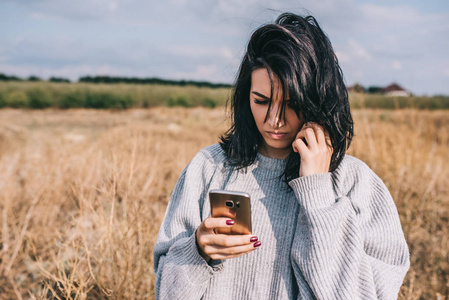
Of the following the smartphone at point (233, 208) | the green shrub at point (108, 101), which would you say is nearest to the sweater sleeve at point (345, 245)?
the smartphone at point (233, 208)

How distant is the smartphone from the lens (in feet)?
3.44

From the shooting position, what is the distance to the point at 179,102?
3212 centimetres

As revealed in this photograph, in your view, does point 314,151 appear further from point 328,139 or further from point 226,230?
point 226,230

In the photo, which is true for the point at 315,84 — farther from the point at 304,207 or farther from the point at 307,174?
the point at 304,207

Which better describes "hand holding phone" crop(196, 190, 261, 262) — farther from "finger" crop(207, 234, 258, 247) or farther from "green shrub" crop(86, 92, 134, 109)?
"green shrub" crop(86, 92, 134, 109)

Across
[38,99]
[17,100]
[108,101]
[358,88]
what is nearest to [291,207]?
Answer: [358,88]

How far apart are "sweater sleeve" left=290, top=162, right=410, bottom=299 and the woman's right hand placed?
0.65ft

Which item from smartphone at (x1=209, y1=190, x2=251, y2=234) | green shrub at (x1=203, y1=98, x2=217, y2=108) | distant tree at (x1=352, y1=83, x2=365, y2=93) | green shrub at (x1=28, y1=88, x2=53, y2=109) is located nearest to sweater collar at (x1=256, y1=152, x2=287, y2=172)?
smartphone at (x1=209, y1=190, x2=251, y2=234)

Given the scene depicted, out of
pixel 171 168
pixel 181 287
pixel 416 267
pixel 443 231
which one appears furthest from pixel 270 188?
pixel 171 168

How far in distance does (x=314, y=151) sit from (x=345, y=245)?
0.33 meters

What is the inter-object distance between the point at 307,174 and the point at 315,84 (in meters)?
0.33

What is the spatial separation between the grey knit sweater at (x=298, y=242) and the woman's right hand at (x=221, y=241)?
7 cm

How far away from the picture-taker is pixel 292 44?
1274mm

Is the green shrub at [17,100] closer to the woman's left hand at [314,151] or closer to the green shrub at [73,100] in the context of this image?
the green shrub at [73,100]
